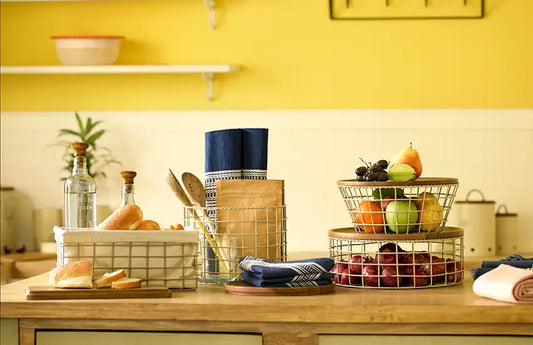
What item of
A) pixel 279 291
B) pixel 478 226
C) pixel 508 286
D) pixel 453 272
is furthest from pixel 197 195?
pixel 478 226

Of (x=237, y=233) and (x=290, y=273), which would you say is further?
(x=237, y=233)

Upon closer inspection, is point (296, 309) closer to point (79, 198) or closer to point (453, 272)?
point (453, 272)

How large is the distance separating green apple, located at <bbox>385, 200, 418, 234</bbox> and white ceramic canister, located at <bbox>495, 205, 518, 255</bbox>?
6.88 ft

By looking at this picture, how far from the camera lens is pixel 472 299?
5.18 feet

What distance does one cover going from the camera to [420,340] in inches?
59.8

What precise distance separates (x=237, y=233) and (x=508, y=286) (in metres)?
0.60

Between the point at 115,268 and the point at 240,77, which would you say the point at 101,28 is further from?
the point at 115,268

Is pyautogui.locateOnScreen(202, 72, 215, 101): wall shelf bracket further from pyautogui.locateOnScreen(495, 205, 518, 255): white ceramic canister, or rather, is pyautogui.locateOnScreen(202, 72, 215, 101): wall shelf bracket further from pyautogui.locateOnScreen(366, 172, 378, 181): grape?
pyautogui.locateOnScreen(366, 172, 378, 181): grape

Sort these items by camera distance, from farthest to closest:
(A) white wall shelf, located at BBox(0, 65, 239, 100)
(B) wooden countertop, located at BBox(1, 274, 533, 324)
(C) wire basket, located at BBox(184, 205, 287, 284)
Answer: (A) white wall shelf, located at BBox(0, 65, 239, 100) < (C) wire basket, located at BBox(184, 205, 287, 284) < (B) wooden countertop, located at BBox(1, 274, 533, 324)

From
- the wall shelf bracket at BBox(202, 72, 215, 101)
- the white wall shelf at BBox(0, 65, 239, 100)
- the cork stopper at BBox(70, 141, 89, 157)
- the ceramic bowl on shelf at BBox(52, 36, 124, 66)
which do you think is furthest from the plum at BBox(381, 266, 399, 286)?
the ceramic bowl on shelf at BBox(52, 36, 124, 66)

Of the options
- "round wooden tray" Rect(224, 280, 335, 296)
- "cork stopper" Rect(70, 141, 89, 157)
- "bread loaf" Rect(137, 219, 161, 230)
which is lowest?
"round wooden tray" Rect(224, 280, 335, 296)

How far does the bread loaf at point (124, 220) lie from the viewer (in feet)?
5.67

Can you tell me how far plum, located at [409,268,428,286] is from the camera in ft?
5.70

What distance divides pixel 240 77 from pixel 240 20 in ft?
0.91
